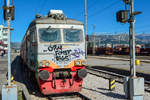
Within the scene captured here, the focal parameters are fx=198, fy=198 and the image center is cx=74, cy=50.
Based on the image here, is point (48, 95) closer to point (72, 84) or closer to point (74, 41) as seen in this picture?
point (72, 84)

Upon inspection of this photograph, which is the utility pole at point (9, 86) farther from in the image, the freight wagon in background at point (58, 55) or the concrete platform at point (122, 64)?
the concrete platform at point (122, 64)

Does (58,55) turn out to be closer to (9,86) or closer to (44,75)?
(44,75)

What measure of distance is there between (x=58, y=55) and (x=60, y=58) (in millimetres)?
157

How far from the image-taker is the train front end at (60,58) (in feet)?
27.4

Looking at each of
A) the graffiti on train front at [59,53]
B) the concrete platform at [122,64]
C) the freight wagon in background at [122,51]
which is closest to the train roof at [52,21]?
the graffiti on train front at [59,53]

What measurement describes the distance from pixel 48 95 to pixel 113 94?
118 inches

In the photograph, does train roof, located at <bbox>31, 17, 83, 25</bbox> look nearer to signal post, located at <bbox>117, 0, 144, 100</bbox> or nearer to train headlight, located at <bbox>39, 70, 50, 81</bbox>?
train headlight, located at <bbox>39, 70, 50, 81</bbox>

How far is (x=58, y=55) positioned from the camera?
8.62m

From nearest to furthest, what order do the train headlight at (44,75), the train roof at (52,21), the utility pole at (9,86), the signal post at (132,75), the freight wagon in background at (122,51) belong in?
Result: the utility pole at (9,86), the signal post at (132,75), the train headlight at (44,75), the train roof at (52,21), the freight wagon in background at (122,51)

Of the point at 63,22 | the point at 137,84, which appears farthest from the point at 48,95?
the point at 137,84

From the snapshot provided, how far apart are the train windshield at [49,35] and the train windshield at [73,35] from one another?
35cm

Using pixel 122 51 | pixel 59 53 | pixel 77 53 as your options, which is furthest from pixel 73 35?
pixel 122 51

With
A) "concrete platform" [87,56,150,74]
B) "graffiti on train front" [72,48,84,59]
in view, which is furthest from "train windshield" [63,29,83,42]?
"concrete platform" [87,56,150,74]

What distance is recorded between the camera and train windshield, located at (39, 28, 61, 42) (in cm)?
863
